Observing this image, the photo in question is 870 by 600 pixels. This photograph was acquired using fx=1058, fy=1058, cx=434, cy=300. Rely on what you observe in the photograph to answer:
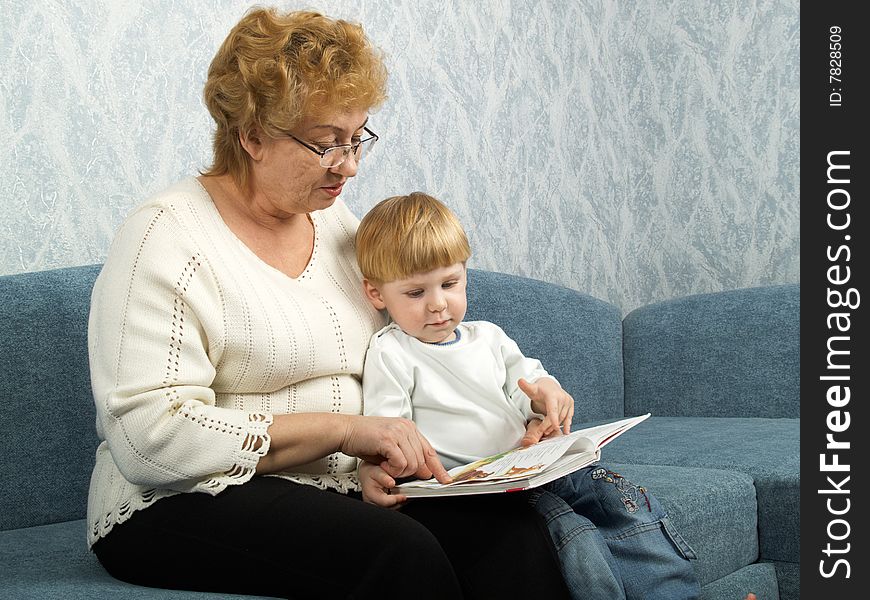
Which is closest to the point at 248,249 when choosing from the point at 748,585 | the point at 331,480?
the point at 331,480

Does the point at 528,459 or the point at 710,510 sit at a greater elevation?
the point at 528,459

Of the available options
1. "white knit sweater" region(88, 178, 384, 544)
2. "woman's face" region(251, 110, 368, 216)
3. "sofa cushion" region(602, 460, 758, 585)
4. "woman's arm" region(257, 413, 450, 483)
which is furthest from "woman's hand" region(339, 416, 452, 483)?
"sofa cushion" region(602, 460, 758, 585)

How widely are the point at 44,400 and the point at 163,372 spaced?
0.55m

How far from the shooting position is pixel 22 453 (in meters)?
1.81

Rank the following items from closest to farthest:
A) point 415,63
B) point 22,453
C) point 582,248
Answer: point 22,453, point 415,63, point 582,248

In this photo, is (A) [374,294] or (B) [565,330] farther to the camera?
(B) [565,330]

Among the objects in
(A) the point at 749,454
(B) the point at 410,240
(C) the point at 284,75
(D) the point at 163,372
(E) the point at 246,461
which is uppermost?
(C) the point at 284,75

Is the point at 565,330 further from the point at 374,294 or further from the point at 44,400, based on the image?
the point at 44,400

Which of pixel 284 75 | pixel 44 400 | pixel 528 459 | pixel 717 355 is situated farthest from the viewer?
pixel 717 355

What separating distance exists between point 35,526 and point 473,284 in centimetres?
125

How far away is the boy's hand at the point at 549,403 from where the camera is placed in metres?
1.62

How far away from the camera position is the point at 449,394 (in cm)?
166
